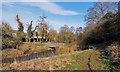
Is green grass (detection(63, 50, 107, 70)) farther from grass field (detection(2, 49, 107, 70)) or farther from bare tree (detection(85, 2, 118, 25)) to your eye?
bare tree (detection(85, 2, 118, 25))

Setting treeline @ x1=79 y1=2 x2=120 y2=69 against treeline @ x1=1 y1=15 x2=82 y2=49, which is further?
treeline @ x1=1 y1=15 x2=82 y2=49

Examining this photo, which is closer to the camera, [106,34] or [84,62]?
[84,62]

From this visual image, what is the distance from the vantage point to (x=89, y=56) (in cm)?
1241

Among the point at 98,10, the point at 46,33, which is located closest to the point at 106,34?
the point at 98,10

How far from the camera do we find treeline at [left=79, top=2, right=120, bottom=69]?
11.7m

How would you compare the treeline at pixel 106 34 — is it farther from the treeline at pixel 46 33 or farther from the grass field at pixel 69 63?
the treeline at pixel 46 33

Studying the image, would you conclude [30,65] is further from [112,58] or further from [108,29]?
[108,29]

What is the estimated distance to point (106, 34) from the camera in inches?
670

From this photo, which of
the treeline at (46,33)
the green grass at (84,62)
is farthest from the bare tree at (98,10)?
the green grass at (84,62)

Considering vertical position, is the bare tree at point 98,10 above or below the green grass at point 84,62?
above

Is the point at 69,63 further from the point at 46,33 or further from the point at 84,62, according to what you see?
the point at 46,33

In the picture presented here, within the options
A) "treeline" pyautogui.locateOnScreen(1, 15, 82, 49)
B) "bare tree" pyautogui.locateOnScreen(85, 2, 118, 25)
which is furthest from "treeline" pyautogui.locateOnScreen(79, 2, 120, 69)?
"treeline" pyautogui.locateOnScreen(1, 15, 82, 49)

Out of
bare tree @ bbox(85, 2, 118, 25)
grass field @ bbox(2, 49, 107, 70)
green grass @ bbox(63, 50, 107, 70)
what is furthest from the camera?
bare tree @ bbox(85, 2, 118, 25)

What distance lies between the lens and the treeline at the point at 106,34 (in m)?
11.7
